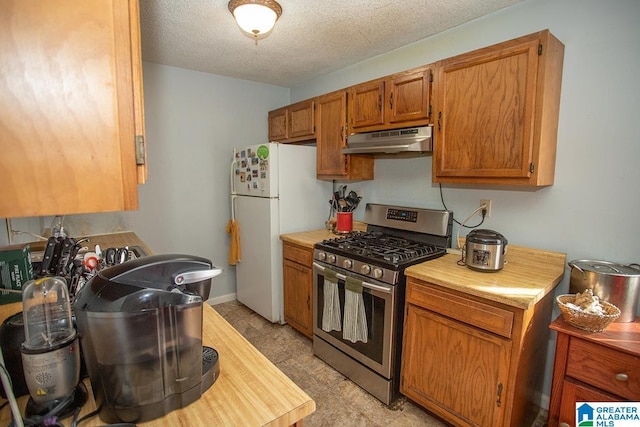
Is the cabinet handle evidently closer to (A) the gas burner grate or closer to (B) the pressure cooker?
(B) the pressure cooker

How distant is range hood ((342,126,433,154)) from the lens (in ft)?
6.84

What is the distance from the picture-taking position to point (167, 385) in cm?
77

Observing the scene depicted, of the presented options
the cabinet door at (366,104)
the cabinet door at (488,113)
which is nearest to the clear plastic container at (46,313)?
the cabinet door at (488,113)

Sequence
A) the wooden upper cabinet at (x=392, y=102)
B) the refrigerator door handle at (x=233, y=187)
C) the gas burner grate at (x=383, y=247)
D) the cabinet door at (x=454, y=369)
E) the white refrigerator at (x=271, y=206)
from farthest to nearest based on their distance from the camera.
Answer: the refrigerator door handle at (x=233, y=187), the white refrigerator at (x=271, y=206), the wooden upper cabinet at (x=392, y=102), the gas burner grate at (x=383, y=247), the cabinet door at (x=454, y=369)

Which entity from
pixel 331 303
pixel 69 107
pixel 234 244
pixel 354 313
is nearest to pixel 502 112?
pixel 354 313

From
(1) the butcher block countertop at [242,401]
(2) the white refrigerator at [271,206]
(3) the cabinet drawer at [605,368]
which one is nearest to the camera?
(1) the butcher block countertop at [242,401]

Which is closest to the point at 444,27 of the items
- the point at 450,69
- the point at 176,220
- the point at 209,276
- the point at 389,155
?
the point at 450,69

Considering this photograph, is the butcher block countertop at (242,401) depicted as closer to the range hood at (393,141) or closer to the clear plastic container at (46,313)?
the clear plastic container at (46,313)

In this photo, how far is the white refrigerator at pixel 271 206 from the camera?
2879 millimetres

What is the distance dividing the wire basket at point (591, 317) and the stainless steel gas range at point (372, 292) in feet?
2.53

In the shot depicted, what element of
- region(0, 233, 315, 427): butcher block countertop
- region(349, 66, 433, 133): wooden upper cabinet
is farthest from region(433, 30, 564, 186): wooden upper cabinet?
region(0, 233, 315, 427): butcher block countertop

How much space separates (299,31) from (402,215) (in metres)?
1.58

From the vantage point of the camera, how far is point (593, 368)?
1.37 metres

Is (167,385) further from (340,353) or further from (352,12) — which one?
(352,12)
